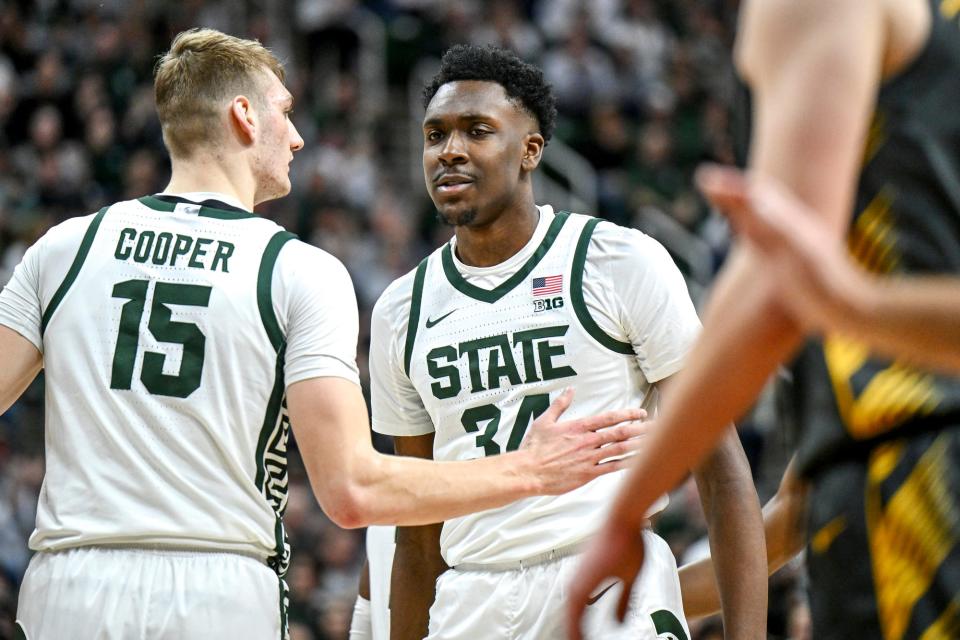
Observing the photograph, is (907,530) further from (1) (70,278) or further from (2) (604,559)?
(1) (70,278)

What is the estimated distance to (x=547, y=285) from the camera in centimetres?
465

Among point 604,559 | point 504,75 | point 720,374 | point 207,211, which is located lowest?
point 604,559

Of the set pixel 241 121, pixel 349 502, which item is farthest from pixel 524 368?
pixel 241 121

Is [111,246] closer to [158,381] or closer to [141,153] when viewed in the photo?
[158,381]

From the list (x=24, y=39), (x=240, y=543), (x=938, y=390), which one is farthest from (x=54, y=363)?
(x=24, y=39)

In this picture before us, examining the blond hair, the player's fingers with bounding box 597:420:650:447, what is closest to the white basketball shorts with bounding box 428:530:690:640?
the player's fingers with bounding box 597:420:650:447

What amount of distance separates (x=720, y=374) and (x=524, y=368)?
2.59m

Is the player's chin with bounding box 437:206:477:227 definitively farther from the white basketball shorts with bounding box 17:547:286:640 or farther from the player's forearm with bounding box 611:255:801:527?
the player's forearm with bounding box 611:255:801:527

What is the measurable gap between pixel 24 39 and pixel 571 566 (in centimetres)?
1273

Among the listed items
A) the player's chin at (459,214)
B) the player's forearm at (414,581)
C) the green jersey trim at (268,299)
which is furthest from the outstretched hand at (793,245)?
the player's forearm at (414,581)

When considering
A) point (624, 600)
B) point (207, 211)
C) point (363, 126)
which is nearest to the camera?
point (624, 600)

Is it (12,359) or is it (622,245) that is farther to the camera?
(622,245)

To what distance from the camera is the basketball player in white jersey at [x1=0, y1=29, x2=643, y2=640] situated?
3738 millimetres

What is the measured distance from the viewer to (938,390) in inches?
82.4
